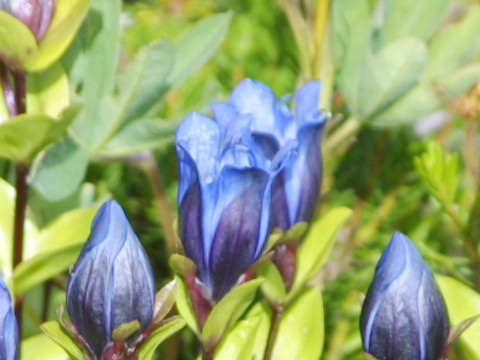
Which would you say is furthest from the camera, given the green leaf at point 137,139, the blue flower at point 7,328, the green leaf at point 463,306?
the green leaf at point 137,139

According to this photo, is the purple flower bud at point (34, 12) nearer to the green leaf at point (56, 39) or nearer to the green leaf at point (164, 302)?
the green leaf at point (56, 39)

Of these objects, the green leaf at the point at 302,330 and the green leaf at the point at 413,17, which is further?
the green leaf at the point at 413,17

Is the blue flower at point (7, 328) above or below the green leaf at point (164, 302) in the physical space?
above

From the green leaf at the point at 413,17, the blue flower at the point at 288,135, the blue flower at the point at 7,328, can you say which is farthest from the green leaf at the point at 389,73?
the blue flower at the point at 7,328

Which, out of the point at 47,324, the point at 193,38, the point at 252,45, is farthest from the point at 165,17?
the point at 47,324

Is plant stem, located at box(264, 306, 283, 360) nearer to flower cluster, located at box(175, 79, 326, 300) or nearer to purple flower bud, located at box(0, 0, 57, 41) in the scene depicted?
flower cluster, located at box(175, 79, 326, 300)

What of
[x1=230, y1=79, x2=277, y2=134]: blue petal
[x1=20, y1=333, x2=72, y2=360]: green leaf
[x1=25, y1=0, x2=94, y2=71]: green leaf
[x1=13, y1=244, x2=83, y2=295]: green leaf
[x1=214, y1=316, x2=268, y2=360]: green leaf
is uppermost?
[x1=25, y1=0, x2=94, y2=71]: green leaf

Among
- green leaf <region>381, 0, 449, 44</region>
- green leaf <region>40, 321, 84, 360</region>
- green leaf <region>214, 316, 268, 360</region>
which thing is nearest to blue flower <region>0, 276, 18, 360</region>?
green leaf <region>40, 321, 84, 360</region>

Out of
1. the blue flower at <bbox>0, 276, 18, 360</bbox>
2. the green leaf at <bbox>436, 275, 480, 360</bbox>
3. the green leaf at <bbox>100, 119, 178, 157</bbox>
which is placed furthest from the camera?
the green leaf at <bbox>100, 119, 178, 157</bbox>
